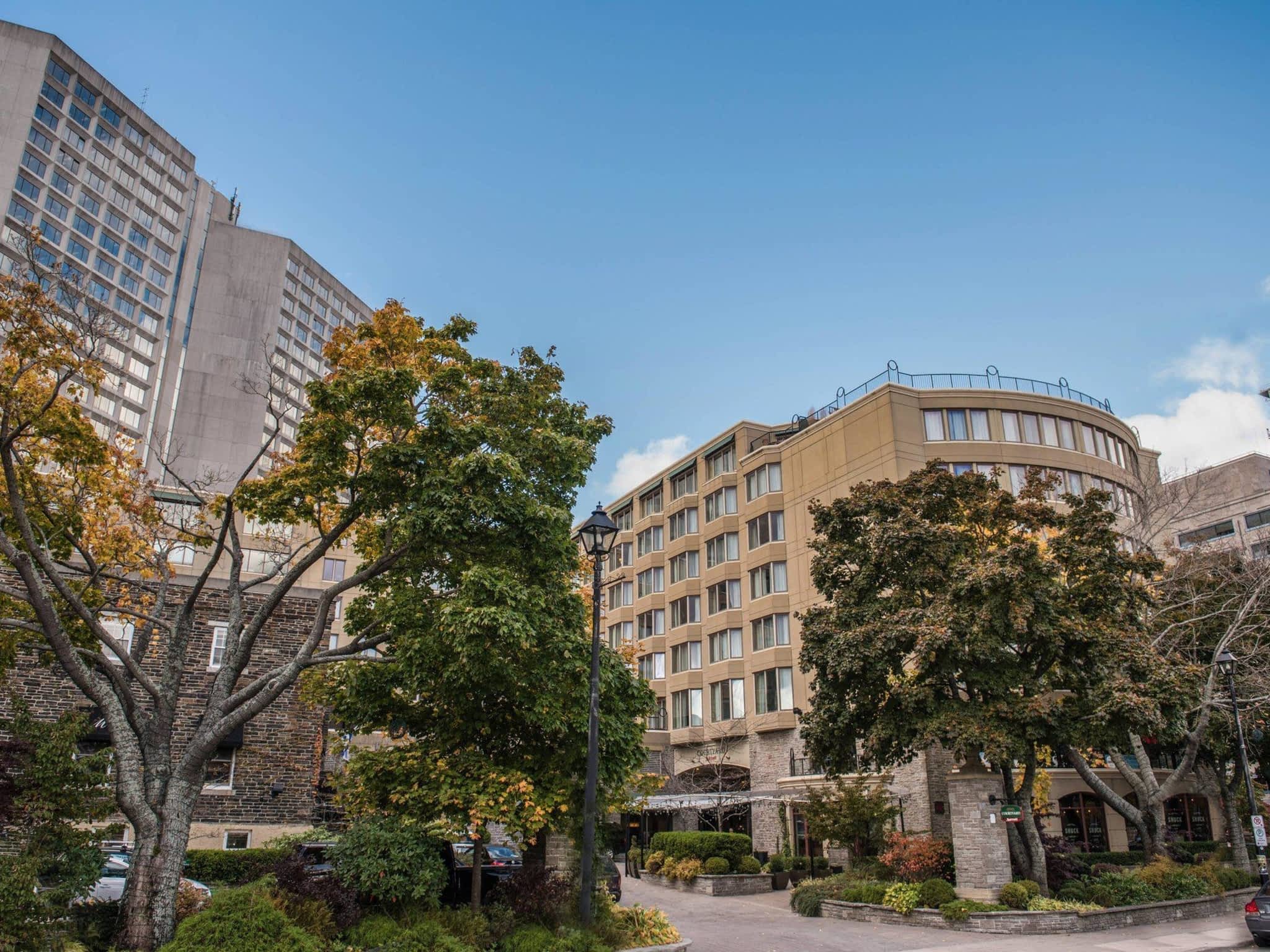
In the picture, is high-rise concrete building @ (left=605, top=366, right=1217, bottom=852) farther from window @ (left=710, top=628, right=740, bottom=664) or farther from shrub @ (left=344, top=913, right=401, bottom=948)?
shrub @ (left=344, top=913, right=401, bottom=948)

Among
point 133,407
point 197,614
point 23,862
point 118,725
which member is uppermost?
point 133,407

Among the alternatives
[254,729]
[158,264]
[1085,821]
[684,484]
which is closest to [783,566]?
[684,484]

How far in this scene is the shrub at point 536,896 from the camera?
50.9 ft

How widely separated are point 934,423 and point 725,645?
579 inches

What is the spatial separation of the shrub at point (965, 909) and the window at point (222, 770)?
18.7 meters

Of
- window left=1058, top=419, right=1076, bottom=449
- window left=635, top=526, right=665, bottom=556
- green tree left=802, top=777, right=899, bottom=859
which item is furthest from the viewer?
window left=635, top=526, right=665, bottom=556

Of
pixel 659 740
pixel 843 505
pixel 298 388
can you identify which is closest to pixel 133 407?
pixel 298 388

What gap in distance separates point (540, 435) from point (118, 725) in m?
8.41

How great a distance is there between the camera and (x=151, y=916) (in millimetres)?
13227

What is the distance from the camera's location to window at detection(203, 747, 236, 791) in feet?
81.4

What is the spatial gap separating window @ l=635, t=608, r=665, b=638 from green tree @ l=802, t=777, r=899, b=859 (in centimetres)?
2252

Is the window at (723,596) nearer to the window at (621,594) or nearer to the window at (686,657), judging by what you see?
the window at (686,657)

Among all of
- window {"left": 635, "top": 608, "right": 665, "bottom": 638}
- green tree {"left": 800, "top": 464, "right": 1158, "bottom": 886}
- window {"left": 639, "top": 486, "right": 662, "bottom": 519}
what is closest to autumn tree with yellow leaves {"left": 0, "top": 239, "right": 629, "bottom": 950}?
green tree {"left": 800, "top": 464, "right": 1158, "bottom": 886}

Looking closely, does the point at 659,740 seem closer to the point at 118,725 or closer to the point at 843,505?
the point at 843,505
